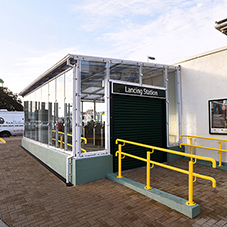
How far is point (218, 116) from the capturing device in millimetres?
6219

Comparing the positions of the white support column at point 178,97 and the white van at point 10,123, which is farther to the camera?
the white van at point 10,123

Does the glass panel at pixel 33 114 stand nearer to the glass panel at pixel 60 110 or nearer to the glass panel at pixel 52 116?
the glass panel at pixel 52 116

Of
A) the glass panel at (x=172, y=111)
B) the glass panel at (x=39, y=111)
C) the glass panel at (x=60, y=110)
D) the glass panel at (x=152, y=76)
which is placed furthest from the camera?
the glass panel at (x=39, y=111)

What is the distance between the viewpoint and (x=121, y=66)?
19.0 ft

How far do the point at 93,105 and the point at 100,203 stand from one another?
2717 millimetres

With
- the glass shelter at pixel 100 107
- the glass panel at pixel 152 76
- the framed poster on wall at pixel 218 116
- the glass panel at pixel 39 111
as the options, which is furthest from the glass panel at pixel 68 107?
the framed poster on wall at pixel 218 116

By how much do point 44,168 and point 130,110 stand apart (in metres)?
3.48

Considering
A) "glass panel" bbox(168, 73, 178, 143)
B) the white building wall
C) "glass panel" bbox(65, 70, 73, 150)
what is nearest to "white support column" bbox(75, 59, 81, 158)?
"glass panel" bbox(65, 70, 73, 150)

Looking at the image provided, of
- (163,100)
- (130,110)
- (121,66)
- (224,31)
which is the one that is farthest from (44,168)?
(224,31)

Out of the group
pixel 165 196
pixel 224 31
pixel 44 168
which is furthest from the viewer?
pixel 44 168

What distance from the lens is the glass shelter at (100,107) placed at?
16.4 ft

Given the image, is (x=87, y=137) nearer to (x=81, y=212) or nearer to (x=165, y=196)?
(x=81, y=212)

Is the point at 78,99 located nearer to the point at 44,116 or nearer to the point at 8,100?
the point at 44,116

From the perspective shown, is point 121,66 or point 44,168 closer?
point 121,66
